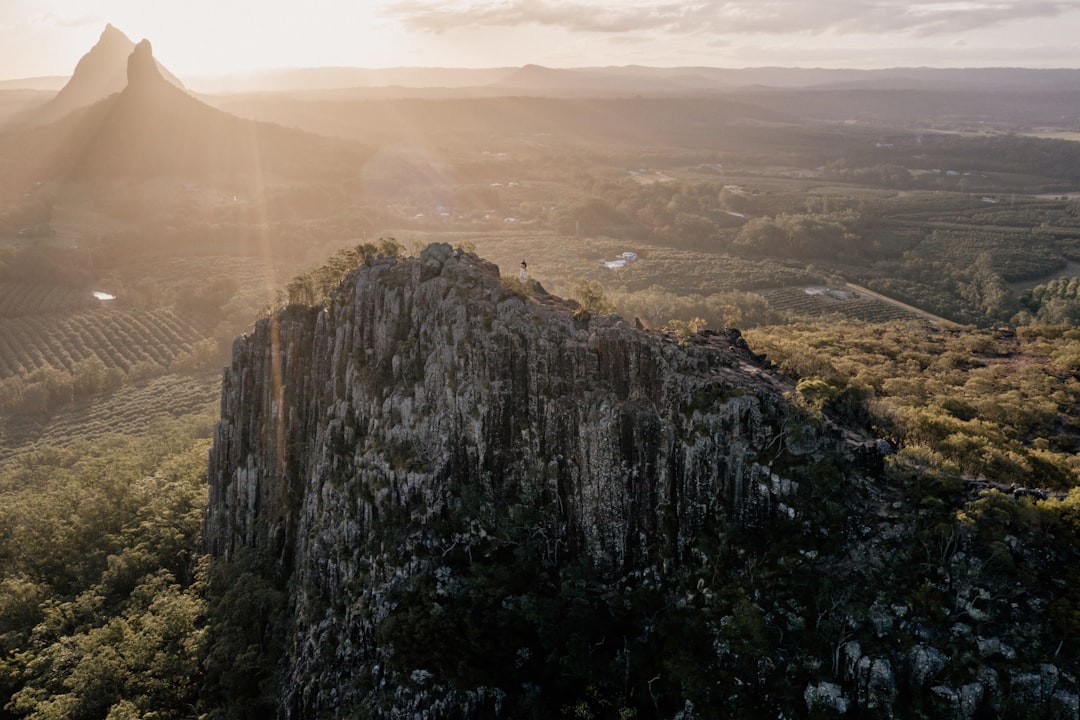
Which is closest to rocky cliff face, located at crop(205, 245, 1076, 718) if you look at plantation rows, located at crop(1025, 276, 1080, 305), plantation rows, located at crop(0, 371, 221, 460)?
plantation rows, located at crop(0, 371, 221, 460)

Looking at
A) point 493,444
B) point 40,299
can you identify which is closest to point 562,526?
point 493,444

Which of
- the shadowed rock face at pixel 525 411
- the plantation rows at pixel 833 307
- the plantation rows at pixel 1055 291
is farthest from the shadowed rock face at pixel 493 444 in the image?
the plantation rows at pixel 1055 291

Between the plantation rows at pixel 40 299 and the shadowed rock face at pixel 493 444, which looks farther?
the plantation rows at pixel 40 299

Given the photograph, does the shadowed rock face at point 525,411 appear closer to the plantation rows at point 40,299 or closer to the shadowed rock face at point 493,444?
the shadowed rock face at point 493,444

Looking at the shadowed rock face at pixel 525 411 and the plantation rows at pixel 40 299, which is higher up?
the shadowed rock face at pixel 525 411

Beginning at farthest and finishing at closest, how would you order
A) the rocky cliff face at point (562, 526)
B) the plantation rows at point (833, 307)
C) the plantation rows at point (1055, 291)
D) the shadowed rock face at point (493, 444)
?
the plantation rows at point (1055, 291) → the plantation rows at point (833, 307) → the shadowed rock face at point (493, 444) → the rocky cliff face at point (562, 526)

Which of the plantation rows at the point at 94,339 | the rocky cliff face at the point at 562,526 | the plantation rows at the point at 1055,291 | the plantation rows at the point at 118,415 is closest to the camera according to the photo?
the rocky cliff face at the point at 562,526

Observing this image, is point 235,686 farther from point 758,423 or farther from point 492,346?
point 758,423
